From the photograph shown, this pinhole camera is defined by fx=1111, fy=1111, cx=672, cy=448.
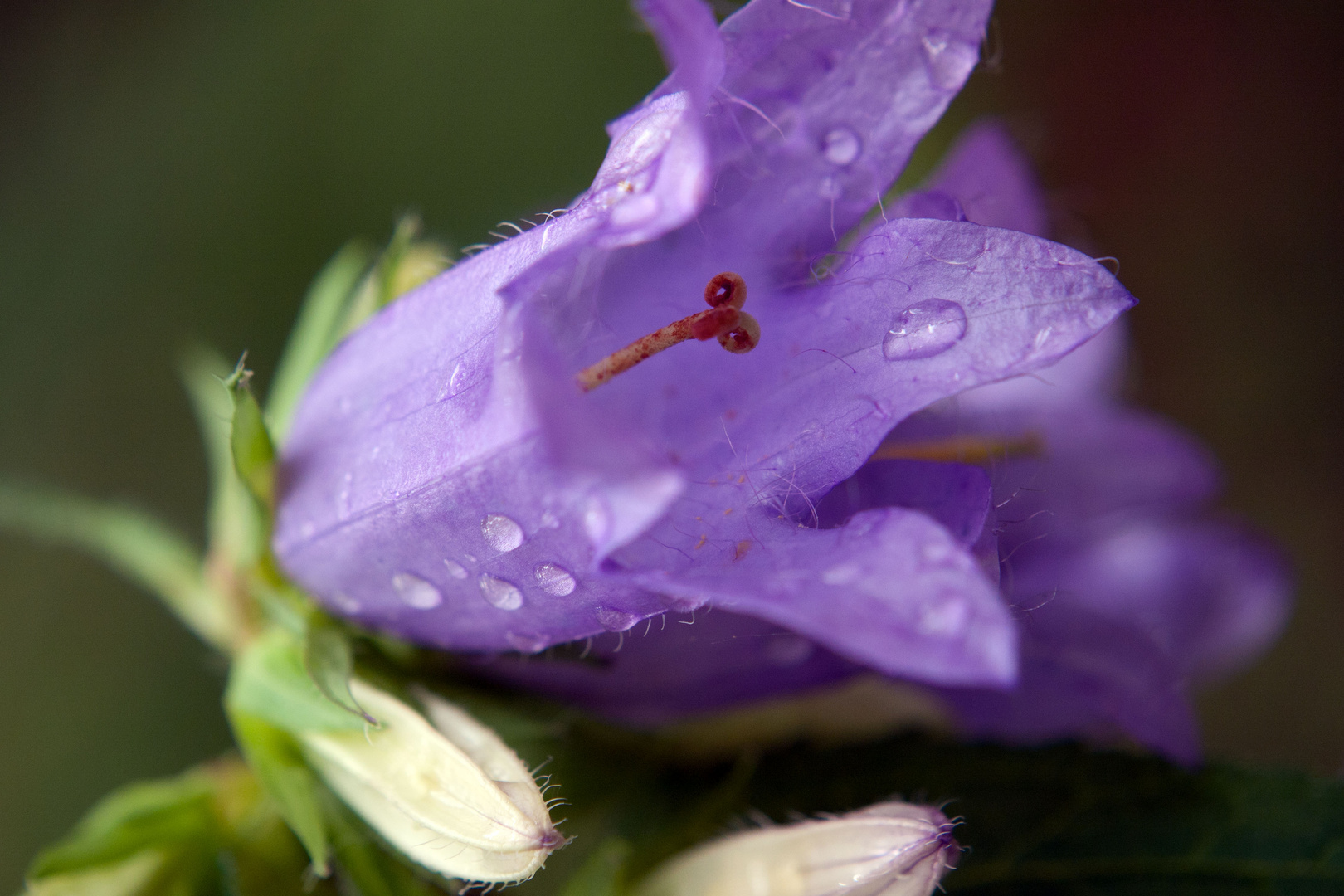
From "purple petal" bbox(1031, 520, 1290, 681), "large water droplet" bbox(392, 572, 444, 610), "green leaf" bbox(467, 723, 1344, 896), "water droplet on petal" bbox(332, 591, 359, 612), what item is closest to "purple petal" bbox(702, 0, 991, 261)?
"large water droplet" bbox(392, 572, 444, 610)

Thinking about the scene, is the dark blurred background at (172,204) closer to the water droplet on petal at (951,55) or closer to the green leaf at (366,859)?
the green leaf at (366,859)

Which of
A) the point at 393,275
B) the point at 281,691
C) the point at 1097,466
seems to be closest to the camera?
the point at 281,691

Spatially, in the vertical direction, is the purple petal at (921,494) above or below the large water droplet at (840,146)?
below

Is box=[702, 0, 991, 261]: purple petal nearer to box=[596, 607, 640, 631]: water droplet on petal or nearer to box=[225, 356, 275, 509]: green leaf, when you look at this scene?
box=[596, 607, 640, 631]: water droplet on petal

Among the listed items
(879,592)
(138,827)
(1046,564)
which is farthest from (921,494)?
(138,827)

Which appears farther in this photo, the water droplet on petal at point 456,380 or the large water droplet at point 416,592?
the large water droplet at point 416,592

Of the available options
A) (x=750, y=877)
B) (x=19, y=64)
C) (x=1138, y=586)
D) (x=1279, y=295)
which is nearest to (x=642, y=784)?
(x=750, y=877)

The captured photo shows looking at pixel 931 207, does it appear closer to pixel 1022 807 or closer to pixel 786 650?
pixel 786 650

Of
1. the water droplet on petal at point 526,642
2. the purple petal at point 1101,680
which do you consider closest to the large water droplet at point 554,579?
the water droplet on petal at point 526,642
